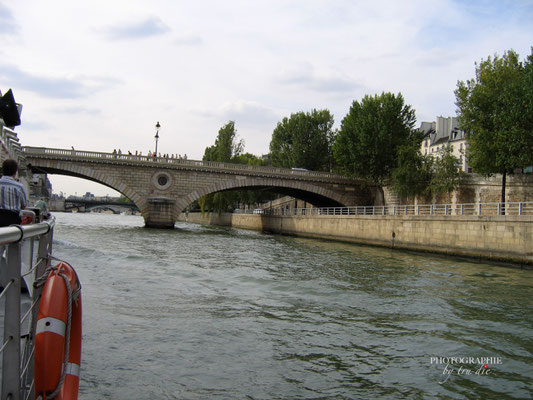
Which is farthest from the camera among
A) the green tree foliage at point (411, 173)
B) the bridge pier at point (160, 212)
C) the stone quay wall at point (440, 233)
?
the bridge pier at point (160, 212)

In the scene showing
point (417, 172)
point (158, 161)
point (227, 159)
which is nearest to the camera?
point (417, 172)

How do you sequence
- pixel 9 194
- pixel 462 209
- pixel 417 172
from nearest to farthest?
pixel 9 194
pixel 462 209
pixel 417 172

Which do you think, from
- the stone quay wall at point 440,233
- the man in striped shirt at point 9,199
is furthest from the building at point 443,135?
the man in striped shirt at point 9,199

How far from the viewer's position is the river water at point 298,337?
493 cm

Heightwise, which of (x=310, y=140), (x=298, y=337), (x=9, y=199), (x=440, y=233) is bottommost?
(x=298, y=337)

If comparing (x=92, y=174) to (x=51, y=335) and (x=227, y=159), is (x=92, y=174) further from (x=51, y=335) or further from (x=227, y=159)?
(x=51, y=335)

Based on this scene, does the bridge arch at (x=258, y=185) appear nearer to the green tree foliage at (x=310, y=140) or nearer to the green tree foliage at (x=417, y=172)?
the green tree foliage at (x=417, y=172)

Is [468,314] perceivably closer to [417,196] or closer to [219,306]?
[219,306]

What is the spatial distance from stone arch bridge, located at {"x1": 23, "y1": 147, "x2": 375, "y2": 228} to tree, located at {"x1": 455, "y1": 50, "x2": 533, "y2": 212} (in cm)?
1510

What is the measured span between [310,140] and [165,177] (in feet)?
75.0

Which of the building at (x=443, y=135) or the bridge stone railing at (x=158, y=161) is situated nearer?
the bridge stone railing at (x=158, y=161)

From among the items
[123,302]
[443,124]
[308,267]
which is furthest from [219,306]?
[443,124]

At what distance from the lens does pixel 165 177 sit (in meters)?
41.2

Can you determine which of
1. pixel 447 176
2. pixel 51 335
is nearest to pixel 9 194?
pixel 51 335
